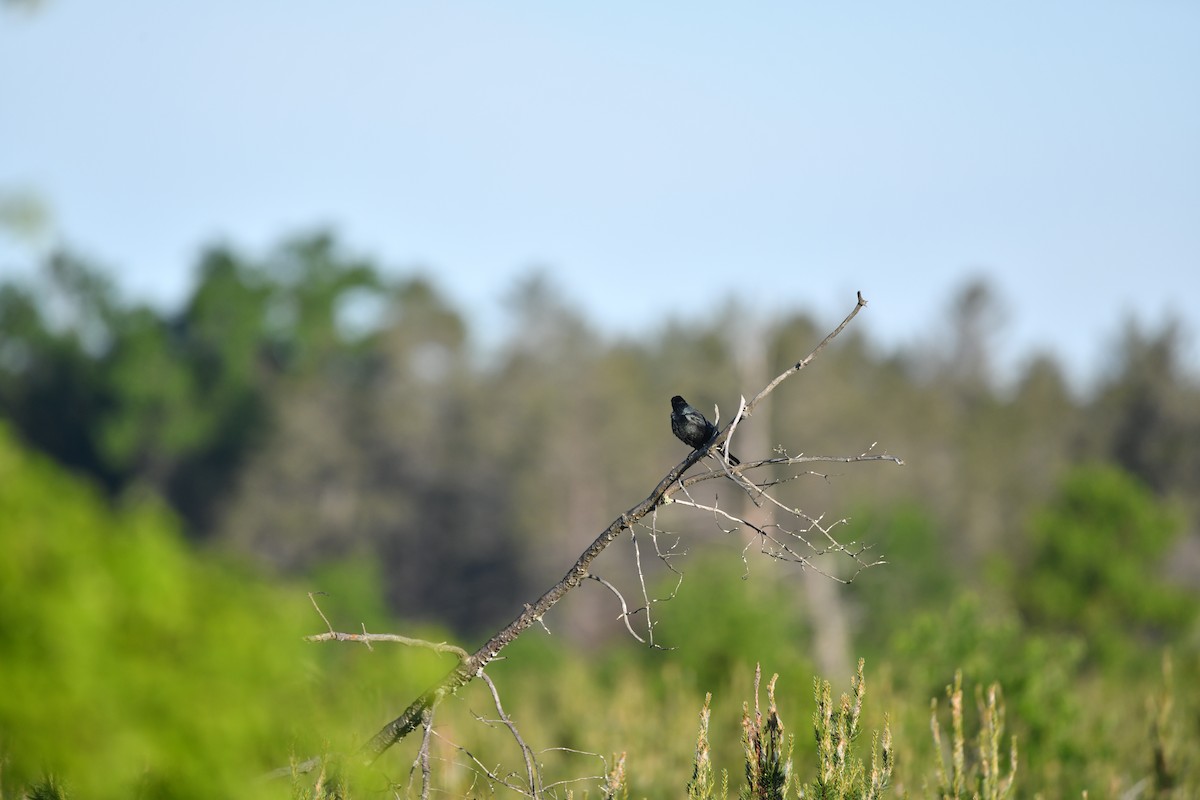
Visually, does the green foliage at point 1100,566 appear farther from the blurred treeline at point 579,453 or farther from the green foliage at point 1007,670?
the green foliage at point 1007,670

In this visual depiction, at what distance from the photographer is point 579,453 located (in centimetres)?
6000

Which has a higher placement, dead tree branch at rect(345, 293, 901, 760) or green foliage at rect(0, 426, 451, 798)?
dead tree branch at rect(345, 293, 901, 760)

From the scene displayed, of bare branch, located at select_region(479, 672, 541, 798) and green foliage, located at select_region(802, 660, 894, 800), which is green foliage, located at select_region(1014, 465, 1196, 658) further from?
bare branch, located at select_region(479, 672, 541, 798)

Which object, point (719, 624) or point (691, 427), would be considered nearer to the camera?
point (691, 427)

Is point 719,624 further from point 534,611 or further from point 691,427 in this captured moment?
point 534,611

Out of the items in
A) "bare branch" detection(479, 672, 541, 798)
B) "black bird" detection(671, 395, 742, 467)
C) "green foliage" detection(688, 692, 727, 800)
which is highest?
"black bird" detection(671, 395, 742, 467)

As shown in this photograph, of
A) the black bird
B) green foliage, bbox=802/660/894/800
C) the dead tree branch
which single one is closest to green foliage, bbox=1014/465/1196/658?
the black bird

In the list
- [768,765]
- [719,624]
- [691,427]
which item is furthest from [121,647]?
[719,624]

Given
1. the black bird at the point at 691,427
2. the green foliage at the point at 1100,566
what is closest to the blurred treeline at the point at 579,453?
the green foliage at the point at 1100,566

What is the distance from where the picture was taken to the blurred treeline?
1264 inches

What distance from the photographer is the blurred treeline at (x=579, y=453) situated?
32094 mm

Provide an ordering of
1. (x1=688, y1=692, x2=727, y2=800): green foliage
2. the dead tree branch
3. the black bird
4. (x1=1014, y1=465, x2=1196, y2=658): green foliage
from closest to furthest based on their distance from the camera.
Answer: the dead tree branch → (x1=688, y1=692, x2=727, y2=800): green foliage → the black bird → (x1=1014, y1=465, x2=1196, y2=658): green foliage

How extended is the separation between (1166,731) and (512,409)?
2140 inches

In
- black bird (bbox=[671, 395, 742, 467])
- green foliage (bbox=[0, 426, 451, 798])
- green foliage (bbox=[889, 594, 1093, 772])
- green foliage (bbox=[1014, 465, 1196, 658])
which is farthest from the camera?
green foliage (bbox=[1014, 465, 1196, 658])
